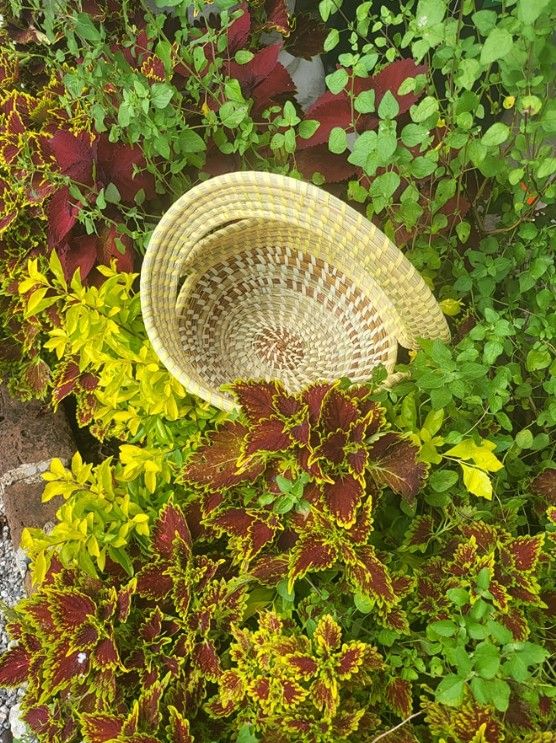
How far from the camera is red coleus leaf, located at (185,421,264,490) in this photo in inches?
37.6

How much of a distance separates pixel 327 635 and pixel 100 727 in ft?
1.10

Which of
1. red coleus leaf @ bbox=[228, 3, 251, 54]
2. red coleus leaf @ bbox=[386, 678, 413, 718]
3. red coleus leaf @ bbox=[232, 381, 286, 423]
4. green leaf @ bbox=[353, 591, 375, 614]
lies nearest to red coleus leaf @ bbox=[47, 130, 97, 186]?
red coleus leaf @ bbox=[228, 3, 251, 54]

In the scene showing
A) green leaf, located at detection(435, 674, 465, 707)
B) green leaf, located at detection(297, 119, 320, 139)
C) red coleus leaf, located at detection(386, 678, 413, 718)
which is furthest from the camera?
green leaf, located at detection(297, 119, 320, 139)

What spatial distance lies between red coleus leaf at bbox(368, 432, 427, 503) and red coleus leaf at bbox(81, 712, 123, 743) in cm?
49

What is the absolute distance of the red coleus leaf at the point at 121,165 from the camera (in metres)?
1.21

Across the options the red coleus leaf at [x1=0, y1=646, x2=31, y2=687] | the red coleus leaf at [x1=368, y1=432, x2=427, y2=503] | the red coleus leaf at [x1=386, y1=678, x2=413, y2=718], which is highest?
the red coleus leaf at [x1=368, y1=432, x2=427, y2=503]

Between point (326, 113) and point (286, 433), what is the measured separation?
63cm

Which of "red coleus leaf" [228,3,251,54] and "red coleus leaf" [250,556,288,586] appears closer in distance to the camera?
"red coleus leaf" [250,556,288,586]

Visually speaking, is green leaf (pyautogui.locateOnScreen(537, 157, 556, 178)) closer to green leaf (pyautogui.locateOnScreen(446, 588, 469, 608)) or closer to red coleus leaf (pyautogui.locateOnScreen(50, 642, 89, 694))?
green leaf (pyautogui.locateOnScreen(446, 588, 469, 608))

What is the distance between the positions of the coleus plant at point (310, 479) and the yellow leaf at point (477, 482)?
0.10m

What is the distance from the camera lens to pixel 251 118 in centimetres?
121

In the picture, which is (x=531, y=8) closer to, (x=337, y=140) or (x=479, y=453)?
(x=337, y=140)

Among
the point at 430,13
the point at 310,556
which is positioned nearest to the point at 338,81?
the point at 430,13

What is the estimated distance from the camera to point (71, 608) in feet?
3.10
